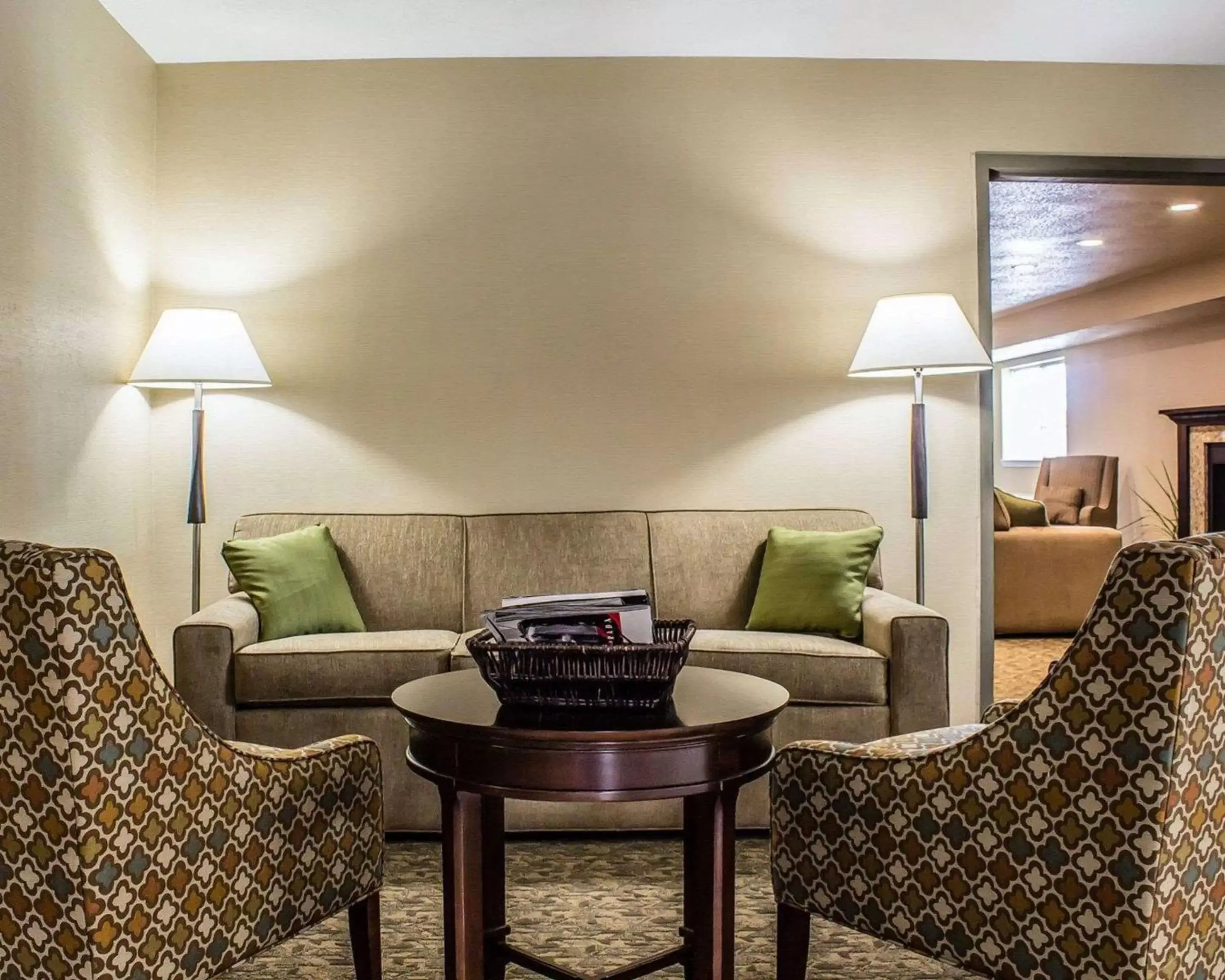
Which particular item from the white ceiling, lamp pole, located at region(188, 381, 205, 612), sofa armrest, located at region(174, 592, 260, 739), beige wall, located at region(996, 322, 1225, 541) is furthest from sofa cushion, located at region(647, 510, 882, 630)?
beige wall, located at region(996, 322, 1225, 541)

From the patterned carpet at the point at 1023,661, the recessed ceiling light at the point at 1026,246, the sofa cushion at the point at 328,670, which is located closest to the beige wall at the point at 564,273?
the sofa cushion at the point at 328,670

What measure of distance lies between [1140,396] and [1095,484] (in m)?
0.79

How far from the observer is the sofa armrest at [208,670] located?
2.91 meters

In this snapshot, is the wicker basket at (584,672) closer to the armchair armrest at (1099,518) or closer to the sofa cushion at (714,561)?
the sofa cushion at (714,561)

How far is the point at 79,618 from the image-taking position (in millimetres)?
1466

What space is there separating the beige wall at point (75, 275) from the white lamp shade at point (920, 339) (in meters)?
2.42

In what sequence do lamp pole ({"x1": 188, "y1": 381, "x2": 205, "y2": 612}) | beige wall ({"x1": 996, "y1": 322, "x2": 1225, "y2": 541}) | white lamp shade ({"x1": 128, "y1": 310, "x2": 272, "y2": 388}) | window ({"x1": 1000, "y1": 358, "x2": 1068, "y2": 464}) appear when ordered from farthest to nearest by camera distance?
1. window ({"x1": 1000, "y1": 358, "x2": 1068, "y2": 464})
2. beige wall ({"x1": 996, "y1": 322, "x2": 1225, "y2": 541})
3. lamp pole ({"x1": 188, "y1": 381, "x2": 205, "y2": 612})
4. white lamp shade ({"x1": 128, "y1": 310, "x2": 272, "y2": 388})

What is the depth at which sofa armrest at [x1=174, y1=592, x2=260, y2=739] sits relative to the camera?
2.91 metres

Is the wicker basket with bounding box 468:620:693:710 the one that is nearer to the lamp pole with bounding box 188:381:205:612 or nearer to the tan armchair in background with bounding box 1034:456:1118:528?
the lamp pole with bounding box 188:381:205:612

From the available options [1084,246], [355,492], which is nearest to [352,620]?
[355,492]

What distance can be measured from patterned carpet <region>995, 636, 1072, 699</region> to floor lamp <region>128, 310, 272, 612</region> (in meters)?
3.23

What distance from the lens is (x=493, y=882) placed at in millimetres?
2109

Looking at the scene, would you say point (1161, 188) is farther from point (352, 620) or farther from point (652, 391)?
point (352, 620)

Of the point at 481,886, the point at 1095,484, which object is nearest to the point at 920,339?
the point at 481,886
